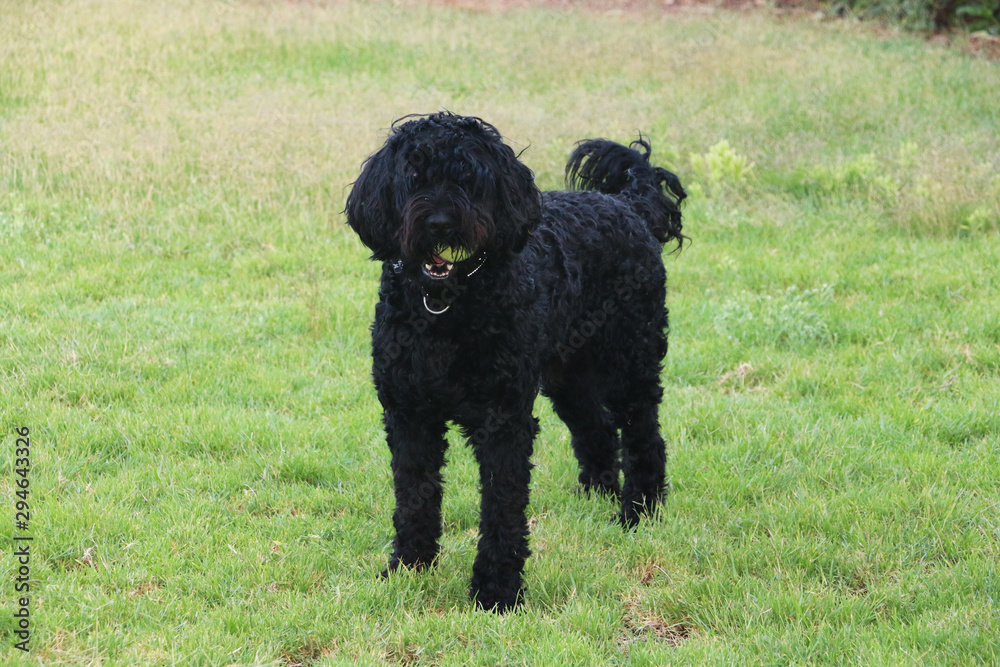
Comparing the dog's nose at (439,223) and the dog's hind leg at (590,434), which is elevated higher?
the dog's nose at (439,223)

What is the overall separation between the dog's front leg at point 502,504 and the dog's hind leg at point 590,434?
1.06 meters

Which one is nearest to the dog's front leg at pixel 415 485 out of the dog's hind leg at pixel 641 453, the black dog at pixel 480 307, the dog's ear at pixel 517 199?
the black dog at pixel 480 307

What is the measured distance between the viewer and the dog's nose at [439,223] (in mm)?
3770

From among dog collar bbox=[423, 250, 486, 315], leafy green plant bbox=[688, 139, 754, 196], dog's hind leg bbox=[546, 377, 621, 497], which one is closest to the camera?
dog collar bbox=[423, 250, 486, 315]

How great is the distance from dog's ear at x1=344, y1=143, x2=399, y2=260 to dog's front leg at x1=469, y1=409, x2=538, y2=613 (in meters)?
0.94

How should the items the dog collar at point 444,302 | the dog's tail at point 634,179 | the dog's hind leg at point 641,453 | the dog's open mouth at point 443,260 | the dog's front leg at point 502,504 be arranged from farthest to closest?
the dog's tail at point 634,179 → the dog's hind leg at point 641,453 → the dog's front leg at point 502,504 → the dog collar at point 444,302 → the dog's open mouth at point 443,260

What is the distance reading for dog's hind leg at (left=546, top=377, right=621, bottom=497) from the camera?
5.45m

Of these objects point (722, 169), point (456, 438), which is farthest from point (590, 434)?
point (722, 169)

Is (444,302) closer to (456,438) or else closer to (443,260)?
(443,260)

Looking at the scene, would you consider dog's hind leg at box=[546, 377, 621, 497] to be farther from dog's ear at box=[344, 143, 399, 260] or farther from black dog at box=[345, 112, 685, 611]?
dog's ear at box=[344, 143, 399, 260]

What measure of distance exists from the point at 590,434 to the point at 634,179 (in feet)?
5.18

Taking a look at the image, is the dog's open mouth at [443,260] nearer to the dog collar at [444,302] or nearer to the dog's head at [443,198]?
the dog's head at [443,198]

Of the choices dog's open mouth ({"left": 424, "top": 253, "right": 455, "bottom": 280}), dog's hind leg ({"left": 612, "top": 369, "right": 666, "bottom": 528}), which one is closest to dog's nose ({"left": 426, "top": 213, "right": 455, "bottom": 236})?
dog's open mouth ({"left": 424, "top": 253, "right": 455, "bottom": 280})

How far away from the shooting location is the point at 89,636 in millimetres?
3934
